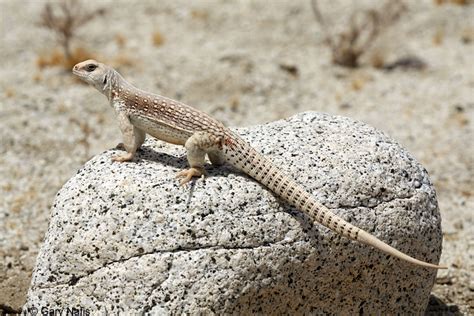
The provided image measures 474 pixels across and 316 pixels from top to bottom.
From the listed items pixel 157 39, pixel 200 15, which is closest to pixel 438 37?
pixel 200 15

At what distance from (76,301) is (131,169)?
1.11 m

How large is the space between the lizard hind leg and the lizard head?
1060 millimetres

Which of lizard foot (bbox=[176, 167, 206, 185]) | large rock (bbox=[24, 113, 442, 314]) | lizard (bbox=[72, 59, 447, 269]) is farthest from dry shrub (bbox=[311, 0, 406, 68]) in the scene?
lizard foot (bbox=[176, 167, 206, 185])

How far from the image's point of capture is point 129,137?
5.39 meters

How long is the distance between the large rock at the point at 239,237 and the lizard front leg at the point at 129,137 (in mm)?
90

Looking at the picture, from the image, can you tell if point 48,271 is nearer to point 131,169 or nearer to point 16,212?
point 131,169

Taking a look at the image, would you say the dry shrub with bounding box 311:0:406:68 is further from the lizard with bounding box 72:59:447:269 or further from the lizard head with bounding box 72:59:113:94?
the lizard with bounding box 72:59:447:269

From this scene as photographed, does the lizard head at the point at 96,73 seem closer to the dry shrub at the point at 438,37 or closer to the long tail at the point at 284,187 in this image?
the long tail at the point at 284,187

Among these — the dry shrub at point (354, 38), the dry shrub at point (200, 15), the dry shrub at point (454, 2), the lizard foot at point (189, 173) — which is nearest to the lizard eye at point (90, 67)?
the lizard foot at point (189, 173)

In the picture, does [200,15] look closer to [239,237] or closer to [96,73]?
[96,73]

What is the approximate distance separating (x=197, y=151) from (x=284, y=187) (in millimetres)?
735

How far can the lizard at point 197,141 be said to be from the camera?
4.94 m

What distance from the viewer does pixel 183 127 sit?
17.1 ft

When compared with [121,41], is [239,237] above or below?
above
